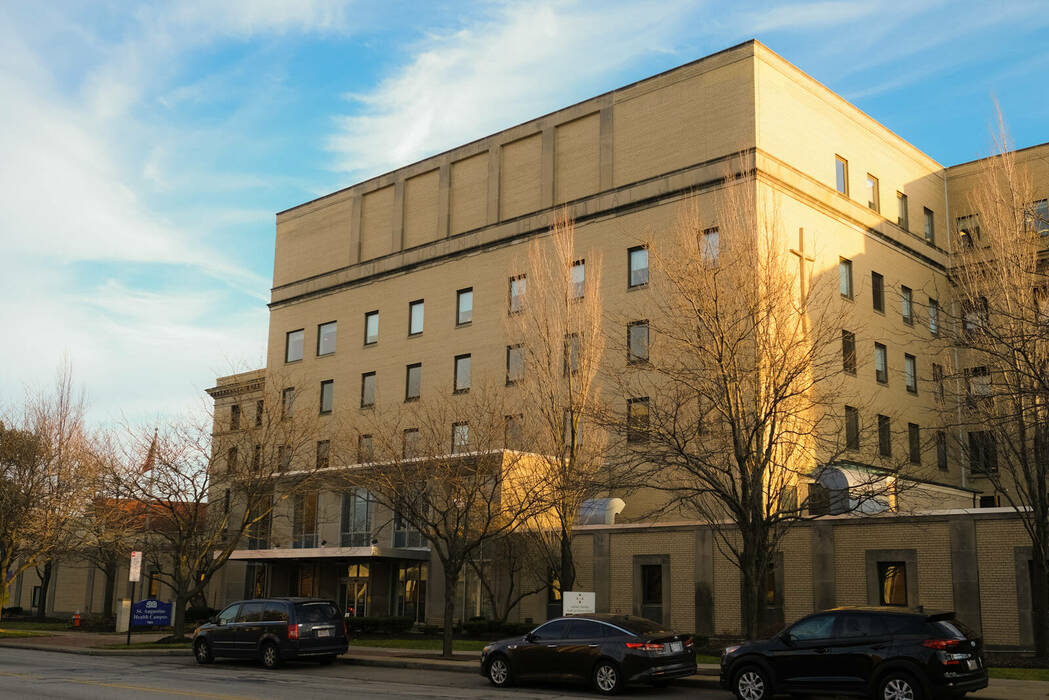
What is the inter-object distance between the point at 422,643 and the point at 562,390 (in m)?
9.44

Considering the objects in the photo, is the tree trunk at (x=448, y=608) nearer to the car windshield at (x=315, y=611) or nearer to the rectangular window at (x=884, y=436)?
the car windshield at (x=315, y=611)

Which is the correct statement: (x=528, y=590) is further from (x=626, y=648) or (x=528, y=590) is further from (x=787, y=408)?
(x=626, y=648)

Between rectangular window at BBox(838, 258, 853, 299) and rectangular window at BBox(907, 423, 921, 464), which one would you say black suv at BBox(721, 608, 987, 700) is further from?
rectangular window at BBox(907, 423, 921, 464)

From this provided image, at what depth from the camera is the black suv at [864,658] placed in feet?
51.0

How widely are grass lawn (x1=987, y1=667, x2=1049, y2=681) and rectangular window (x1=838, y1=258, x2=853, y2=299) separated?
74.2 ft

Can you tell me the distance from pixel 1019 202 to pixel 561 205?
73.9 feet

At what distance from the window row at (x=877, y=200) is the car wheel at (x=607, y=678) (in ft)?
96.1

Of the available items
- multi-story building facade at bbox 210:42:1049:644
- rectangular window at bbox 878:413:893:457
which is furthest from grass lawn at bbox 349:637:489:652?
rectangular window at bbox 878:413:893:457

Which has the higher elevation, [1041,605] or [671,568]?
[671,568]

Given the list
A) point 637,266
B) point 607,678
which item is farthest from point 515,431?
point 607,678

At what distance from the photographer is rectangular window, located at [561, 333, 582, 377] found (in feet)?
115

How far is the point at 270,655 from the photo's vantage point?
2520cm

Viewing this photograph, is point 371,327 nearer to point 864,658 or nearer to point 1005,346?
point 1005,346

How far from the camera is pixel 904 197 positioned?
4734cm
